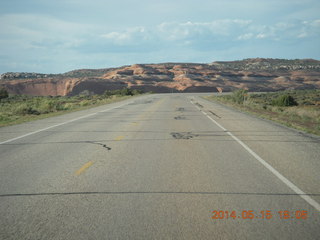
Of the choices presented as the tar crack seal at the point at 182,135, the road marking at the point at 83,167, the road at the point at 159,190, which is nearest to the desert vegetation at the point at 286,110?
the tar crack seal at the point at 182,135

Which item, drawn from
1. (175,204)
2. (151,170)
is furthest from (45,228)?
(151,170)

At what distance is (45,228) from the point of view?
3969 mm

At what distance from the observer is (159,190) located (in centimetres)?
536

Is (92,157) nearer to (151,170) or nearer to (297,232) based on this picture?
(151,170)

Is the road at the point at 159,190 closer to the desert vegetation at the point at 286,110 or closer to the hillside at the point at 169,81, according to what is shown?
the desert vegetation at the point at 286,110

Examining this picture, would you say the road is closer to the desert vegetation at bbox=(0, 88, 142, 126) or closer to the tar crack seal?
the tar crack seal

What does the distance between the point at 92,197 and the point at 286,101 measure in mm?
35006
